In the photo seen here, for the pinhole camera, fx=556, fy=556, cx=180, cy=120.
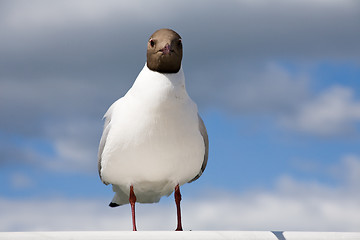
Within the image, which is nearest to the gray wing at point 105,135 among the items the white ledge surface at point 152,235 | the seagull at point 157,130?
the seagull at point 157,130

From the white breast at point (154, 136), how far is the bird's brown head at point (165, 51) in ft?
0.30

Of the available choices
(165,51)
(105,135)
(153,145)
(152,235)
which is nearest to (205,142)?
(153,145)

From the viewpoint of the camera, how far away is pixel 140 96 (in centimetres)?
666

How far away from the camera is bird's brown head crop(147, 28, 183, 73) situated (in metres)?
6.46

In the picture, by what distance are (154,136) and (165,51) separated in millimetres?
1001

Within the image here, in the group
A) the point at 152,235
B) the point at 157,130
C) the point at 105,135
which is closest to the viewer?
the point at 152,235

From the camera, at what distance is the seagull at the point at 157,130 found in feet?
21.4

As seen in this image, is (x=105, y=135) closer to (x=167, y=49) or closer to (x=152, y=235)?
(x=167, y=49)

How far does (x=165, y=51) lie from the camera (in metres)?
6.44

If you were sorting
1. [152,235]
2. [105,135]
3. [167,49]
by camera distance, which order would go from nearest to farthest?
[152,235], [167,49], [105,135]

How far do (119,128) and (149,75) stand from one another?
0.77 m

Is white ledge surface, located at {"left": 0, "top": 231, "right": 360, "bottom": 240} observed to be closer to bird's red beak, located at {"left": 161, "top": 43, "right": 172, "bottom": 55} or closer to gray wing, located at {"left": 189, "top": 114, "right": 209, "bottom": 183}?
gray wing, located at {"left": 189, "top": 114, "right": 209, "bottom": 183}

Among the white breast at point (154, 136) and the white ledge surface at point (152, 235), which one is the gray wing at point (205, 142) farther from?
the white ledge surface at point (152, 235)

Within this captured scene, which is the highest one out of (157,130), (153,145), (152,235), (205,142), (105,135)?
(105,135)
